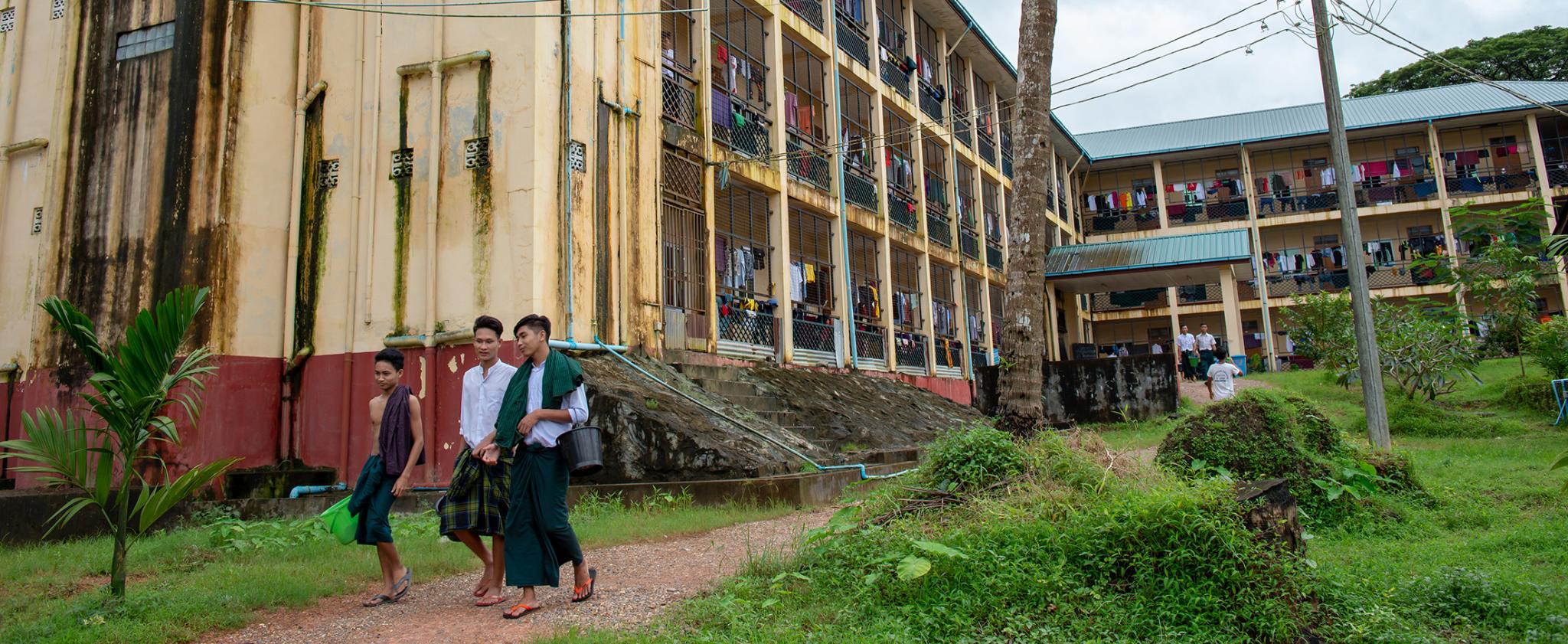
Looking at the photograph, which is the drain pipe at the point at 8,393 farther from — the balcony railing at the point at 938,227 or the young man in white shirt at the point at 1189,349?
the young man in white shirt at the point at 1189,349

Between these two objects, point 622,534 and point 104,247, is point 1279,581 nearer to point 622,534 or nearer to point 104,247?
point 622,534

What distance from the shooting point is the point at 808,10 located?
17.2m

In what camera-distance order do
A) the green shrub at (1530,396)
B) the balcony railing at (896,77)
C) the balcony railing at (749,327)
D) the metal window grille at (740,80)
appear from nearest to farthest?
1. the balcony railing at (749,327)
2. the green shrub at (1530,396)
3. the metal window grille at (740,80)
4. the balcony railing at (896,77)

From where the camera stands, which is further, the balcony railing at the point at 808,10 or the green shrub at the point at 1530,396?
the balcony railing at the point at 808,10

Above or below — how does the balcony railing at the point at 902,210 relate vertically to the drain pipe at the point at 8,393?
above

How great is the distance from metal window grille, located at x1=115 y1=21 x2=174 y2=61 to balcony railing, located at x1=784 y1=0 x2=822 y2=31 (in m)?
8.61

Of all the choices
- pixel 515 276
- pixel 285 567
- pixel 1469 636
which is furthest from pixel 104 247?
pixel 1469 636

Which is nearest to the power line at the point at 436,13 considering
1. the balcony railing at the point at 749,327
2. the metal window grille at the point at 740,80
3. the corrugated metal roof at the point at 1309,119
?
the metal window grille at the point at 740,80

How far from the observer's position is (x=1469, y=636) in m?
4.42

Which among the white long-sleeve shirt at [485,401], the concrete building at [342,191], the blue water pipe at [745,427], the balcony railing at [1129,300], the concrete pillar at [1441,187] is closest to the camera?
the white long-sleeve shirt at [485,401]

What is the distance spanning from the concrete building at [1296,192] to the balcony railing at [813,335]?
515 inches

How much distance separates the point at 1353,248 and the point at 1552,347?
23.5 ft

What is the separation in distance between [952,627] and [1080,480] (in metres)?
1.46

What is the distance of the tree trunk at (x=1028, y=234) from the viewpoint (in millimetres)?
8742
